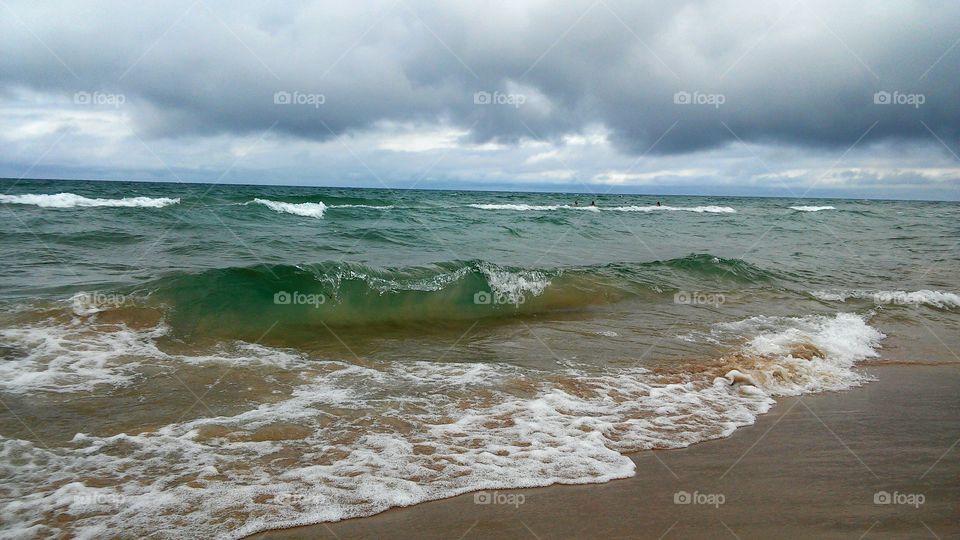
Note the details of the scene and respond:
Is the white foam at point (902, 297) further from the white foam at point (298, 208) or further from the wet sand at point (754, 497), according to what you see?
the white foam at point (298, 208)

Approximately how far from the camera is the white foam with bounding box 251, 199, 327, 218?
1082 inches

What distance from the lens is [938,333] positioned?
387 inches

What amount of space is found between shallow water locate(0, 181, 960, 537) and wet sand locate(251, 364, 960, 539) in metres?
0.22

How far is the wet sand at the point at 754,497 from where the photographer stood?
3477mm

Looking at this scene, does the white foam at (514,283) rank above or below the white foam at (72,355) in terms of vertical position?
above

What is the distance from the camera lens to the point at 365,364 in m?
7.02

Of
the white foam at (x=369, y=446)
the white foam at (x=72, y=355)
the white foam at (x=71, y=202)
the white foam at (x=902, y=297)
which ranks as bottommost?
the white foam at (x=369, y=446)

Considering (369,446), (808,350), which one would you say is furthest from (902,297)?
(369,446)

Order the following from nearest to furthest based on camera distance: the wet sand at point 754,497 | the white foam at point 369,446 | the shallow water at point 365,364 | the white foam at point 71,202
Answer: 1. the wet sand at point 754,497
2. the white foam at point 369,446
3. the shallow water at point 365,364
4. the white foam at point 71,202

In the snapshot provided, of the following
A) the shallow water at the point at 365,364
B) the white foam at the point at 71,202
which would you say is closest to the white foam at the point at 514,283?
the shallow water at the point at 365,364

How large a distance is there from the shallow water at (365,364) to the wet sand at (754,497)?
22 centimetres

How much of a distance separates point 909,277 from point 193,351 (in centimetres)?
1760

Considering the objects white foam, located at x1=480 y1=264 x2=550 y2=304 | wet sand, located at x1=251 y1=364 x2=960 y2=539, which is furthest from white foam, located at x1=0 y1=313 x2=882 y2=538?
white foam, located at x1=480 y1=264 x2=550 y2=304

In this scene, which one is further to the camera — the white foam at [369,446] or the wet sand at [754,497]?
the white foam at [369,446]
